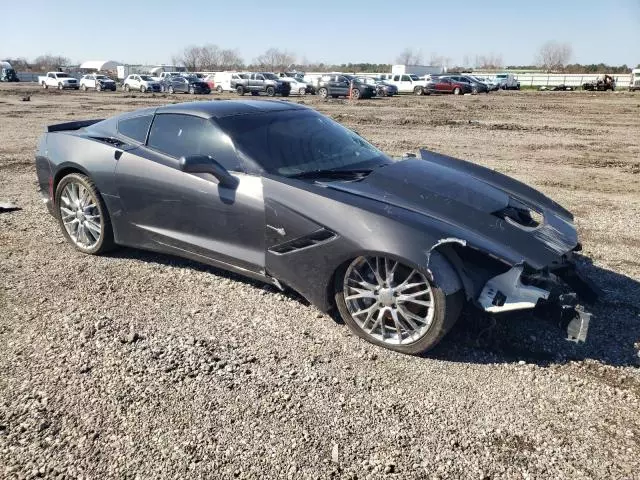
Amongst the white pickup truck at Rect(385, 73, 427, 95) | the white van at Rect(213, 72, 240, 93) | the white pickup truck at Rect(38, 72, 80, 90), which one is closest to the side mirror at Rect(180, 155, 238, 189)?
the white van at Rect(213, 72, 240, 93)

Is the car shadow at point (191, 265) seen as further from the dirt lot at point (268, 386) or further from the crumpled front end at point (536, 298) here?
the crumpled front end at point (536, 298)

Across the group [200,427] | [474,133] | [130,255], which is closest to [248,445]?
[200,427]

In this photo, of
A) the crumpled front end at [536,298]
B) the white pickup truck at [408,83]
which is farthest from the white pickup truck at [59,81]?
the crumpled front end at [536,298]

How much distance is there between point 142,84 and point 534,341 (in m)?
43.8

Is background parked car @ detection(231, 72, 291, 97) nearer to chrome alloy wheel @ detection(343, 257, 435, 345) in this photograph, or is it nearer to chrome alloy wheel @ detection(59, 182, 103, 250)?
chrome alloy wheel @ detection(59, 182, 103, 250)

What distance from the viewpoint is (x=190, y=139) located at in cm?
440

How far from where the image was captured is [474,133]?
1539 centimetres

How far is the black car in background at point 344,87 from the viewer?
1328 inches

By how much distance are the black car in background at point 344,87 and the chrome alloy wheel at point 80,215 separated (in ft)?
98.4

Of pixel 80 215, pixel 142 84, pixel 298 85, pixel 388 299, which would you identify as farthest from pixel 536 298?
pixel 142 84

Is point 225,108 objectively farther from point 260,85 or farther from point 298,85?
point 298,85

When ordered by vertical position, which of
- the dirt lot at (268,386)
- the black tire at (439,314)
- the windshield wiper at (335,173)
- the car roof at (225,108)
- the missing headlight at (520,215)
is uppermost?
the car roof at (225,108)

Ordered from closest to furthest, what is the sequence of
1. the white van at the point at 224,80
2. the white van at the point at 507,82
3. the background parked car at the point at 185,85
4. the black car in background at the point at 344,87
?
the black car in background at the point at 344,87, the white van at the point at 224,80, the background parked car at the point at 185,85, the white van at the point at 507,82

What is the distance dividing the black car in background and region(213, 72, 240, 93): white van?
716cm
